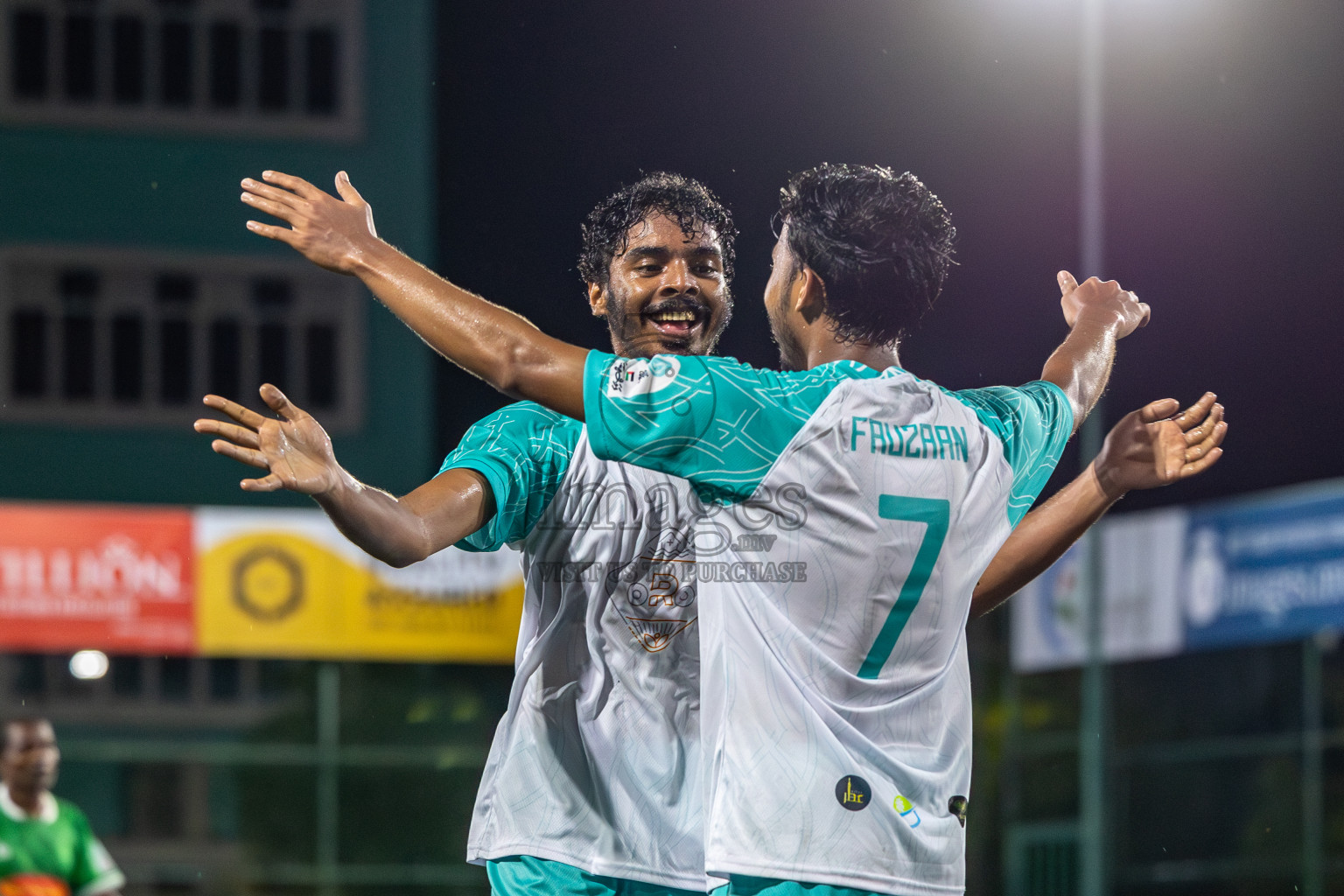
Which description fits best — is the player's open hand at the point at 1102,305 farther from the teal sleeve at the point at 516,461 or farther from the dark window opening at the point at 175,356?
the dark window opening at the point at 175,356

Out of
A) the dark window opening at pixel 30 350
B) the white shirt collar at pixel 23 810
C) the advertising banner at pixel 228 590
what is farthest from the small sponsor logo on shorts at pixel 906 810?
the dark window opening at pixel 30 350

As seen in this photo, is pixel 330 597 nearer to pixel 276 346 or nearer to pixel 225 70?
pixel 276 346

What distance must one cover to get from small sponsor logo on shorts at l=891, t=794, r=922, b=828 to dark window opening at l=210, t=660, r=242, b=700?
15909 millimetres

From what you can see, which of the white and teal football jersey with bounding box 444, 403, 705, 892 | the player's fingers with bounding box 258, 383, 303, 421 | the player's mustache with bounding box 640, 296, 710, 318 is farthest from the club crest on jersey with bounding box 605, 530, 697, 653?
the player's fingers with bounding box 258, 383, 303, 421

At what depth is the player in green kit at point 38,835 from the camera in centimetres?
806

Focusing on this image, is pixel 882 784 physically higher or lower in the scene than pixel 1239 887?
higher

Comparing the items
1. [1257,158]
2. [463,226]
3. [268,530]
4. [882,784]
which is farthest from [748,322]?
[268,530]

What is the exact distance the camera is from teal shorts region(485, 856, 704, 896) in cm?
314

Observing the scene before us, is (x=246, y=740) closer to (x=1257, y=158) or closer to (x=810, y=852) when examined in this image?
(x=1257, y=158)

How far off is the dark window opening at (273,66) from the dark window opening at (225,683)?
6821mm

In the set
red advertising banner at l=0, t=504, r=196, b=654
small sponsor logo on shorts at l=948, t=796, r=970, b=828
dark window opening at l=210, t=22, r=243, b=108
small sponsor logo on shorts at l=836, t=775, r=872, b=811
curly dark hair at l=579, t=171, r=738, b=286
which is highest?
dark window opening at l=210, t=22, r=243, b=108

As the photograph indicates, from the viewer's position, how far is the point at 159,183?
19109 mm

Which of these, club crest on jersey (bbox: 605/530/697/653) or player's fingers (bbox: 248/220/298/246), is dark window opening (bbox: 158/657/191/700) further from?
player's fingers (bbox: 248/220/298/246)

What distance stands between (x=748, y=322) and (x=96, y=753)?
47.1 feet
